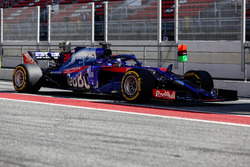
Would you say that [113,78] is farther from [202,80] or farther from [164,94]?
[202,80]

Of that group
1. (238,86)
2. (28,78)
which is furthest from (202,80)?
(28,78)

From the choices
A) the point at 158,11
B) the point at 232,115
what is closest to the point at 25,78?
the point at 232,115

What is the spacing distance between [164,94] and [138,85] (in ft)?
1.75

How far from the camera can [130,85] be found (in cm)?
981

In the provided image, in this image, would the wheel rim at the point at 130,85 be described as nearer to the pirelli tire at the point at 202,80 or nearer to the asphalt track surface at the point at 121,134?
the asphalt track surface at the point at 121,134

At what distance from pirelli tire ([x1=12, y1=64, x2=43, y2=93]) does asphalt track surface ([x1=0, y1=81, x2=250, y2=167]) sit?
1.92 meters

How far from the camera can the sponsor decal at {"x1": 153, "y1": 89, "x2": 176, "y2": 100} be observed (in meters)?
9.23

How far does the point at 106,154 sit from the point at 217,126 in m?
2.47

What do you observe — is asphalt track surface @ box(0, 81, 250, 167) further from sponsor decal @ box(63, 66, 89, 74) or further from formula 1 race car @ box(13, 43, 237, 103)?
sponsor decal @ box(63, 66, 89, 74)

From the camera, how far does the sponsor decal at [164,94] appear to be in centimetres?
923

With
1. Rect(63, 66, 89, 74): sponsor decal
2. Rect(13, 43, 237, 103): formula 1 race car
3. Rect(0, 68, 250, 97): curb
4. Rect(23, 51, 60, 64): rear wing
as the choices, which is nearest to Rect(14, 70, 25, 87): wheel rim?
Rect(13, 43, 237, 103): formula 1 race car

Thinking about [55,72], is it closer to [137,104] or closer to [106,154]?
[137,104]

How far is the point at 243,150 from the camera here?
5352mm

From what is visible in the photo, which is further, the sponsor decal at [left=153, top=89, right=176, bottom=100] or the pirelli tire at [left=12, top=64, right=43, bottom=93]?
the pirelli tire at [left=12, top=64, right=43, bottom=93]
